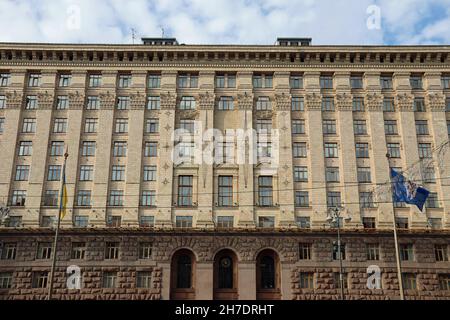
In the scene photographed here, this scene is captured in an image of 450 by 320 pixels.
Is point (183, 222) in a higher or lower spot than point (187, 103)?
lower

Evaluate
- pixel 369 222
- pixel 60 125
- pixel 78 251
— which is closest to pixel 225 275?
pixel 78 251

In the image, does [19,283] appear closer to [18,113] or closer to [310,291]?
[18,113]

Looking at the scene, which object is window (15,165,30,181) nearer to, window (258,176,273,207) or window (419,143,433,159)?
window (258,176,273,207)

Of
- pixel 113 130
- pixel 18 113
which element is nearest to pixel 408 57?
pixel 113 130

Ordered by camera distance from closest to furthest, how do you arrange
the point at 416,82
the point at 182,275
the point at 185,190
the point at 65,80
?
the point at 182,275 → the point at 185,190 → the point at 65,80 → the point at 416,82

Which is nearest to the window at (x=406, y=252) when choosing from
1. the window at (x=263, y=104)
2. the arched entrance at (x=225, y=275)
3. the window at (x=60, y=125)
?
the arched entrance at (x=225, y=275)

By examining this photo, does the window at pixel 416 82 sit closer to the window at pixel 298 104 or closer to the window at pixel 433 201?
the window at pixel 433 201

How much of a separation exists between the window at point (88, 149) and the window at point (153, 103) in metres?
7.45

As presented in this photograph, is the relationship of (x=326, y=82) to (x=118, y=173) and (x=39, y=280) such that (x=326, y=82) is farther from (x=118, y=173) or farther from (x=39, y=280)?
(x=39, y=280)

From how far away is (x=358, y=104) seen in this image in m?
51.2

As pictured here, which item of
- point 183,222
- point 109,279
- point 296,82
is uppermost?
point 296,82

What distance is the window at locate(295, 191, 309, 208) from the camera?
155 ft

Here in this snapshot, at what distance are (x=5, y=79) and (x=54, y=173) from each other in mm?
13268

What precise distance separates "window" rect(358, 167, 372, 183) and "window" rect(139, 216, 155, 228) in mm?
22250
